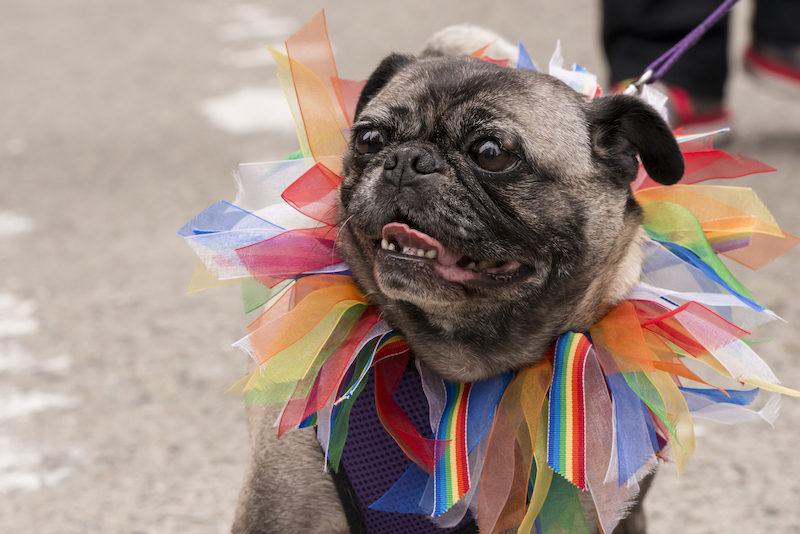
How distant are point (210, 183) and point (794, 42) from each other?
438 centimetres

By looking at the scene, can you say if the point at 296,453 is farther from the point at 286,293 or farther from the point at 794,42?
the point at 794,42

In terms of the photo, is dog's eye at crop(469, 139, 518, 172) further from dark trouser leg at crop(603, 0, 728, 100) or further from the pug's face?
dark trouser leg at crop(603, 0, 728, 100)

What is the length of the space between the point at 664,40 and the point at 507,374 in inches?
148

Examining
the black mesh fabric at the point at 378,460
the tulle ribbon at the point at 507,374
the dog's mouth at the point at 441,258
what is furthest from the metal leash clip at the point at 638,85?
the black mesh fabric at the point at 378,460

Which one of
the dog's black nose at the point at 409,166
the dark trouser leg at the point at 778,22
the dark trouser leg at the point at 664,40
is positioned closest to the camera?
the dog's black nose at the point at 409,166

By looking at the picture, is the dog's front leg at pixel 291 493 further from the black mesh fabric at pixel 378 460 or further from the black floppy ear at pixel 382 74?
the black floppy ear at pixel 382 74

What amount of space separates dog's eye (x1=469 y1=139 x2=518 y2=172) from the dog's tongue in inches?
8.2

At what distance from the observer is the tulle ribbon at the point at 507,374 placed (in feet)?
5.81

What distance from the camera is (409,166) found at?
5.60 feet

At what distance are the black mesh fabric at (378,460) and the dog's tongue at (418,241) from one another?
36 cm

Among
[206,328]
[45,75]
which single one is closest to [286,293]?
[206,328]

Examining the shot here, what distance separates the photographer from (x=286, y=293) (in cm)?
204

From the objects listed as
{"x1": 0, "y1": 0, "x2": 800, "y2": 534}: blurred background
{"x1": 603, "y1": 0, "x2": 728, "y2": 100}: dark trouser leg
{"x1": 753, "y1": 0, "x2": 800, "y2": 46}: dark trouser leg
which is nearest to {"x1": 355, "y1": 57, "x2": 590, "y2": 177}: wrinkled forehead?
{"x1": 0, "y1": 0, "x2": 800, "y2": 534}: blurred background

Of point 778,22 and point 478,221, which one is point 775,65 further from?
point 478,221
